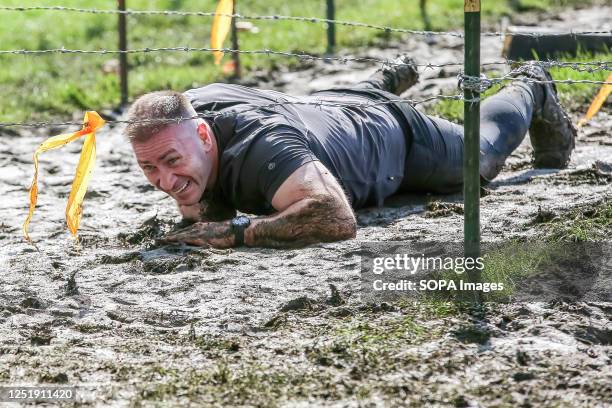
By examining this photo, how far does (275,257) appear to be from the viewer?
17.3ft

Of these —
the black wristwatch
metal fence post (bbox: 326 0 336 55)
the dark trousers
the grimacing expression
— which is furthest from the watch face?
metal fence post (bbox: 326 0 336 55)

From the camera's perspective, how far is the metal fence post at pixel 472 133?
173 inches

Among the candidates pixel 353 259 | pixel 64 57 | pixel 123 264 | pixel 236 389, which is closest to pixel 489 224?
pixel 353 259

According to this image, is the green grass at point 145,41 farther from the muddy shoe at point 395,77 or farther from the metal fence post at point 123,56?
the muddy shoe at point 395,77

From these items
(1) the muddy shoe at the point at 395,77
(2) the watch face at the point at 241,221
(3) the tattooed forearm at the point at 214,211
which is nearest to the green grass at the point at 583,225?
(2) the watch face at the point at 241,221

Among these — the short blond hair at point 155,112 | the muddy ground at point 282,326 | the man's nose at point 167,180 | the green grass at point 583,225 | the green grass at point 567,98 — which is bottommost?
the muddy ground at point 282,326

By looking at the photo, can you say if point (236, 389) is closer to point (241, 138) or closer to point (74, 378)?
point (74, 378)

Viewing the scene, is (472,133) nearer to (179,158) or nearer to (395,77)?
(179,158)

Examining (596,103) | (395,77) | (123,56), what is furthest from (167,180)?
(123,56)

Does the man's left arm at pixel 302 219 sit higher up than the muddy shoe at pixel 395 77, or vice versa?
the muddy shoe at pixel 395 77

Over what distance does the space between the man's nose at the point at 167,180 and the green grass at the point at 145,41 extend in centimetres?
363

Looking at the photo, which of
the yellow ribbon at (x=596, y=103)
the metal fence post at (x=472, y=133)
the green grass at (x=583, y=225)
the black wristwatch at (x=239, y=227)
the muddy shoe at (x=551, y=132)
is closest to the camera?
the metal fence post at (x=472, y=133)

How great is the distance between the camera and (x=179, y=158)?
5.57m

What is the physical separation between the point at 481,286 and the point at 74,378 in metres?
1.56
